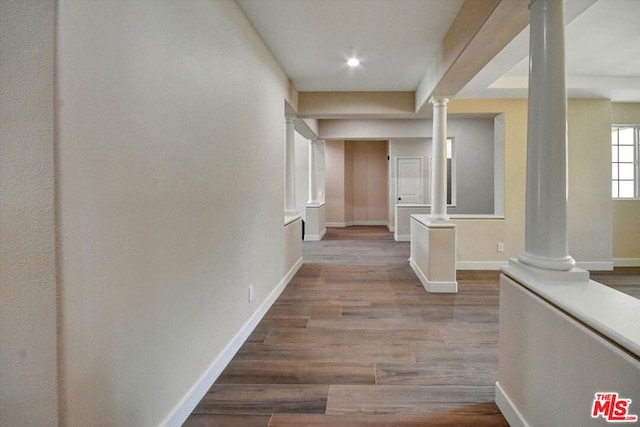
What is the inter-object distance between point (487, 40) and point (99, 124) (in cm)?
248

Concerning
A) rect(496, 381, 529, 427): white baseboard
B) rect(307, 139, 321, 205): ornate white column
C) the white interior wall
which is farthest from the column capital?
the white interior wall

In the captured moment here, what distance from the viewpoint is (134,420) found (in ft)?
4.45

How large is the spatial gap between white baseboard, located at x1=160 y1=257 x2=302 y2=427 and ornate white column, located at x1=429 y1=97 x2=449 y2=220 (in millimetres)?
2416

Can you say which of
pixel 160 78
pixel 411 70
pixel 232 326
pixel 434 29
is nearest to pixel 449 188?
pixel 411 70

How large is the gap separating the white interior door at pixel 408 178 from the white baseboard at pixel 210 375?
270 inches

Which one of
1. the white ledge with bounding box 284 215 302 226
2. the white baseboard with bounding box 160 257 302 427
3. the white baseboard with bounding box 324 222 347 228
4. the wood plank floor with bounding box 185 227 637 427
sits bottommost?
the wood plank floor with bounding box 185 227 637 427

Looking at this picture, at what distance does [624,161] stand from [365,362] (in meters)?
5.79

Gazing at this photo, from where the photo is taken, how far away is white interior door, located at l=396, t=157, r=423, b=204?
30.6ft

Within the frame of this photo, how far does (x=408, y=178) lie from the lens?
9422mm

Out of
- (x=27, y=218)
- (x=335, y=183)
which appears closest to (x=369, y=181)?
(x=335, y=183)

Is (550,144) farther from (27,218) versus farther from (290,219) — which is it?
(290,219)

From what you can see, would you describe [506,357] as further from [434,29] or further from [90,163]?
[434,29]

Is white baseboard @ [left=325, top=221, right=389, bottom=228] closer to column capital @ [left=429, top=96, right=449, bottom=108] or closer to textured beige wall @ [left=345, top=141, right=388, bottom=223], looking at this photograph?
→ textured beige wall @ [left=345, top=141, right=388, bottom=223]

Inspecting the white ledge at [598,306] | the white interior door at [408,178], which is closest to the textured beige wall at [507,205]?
the white ledge at [598,306]
